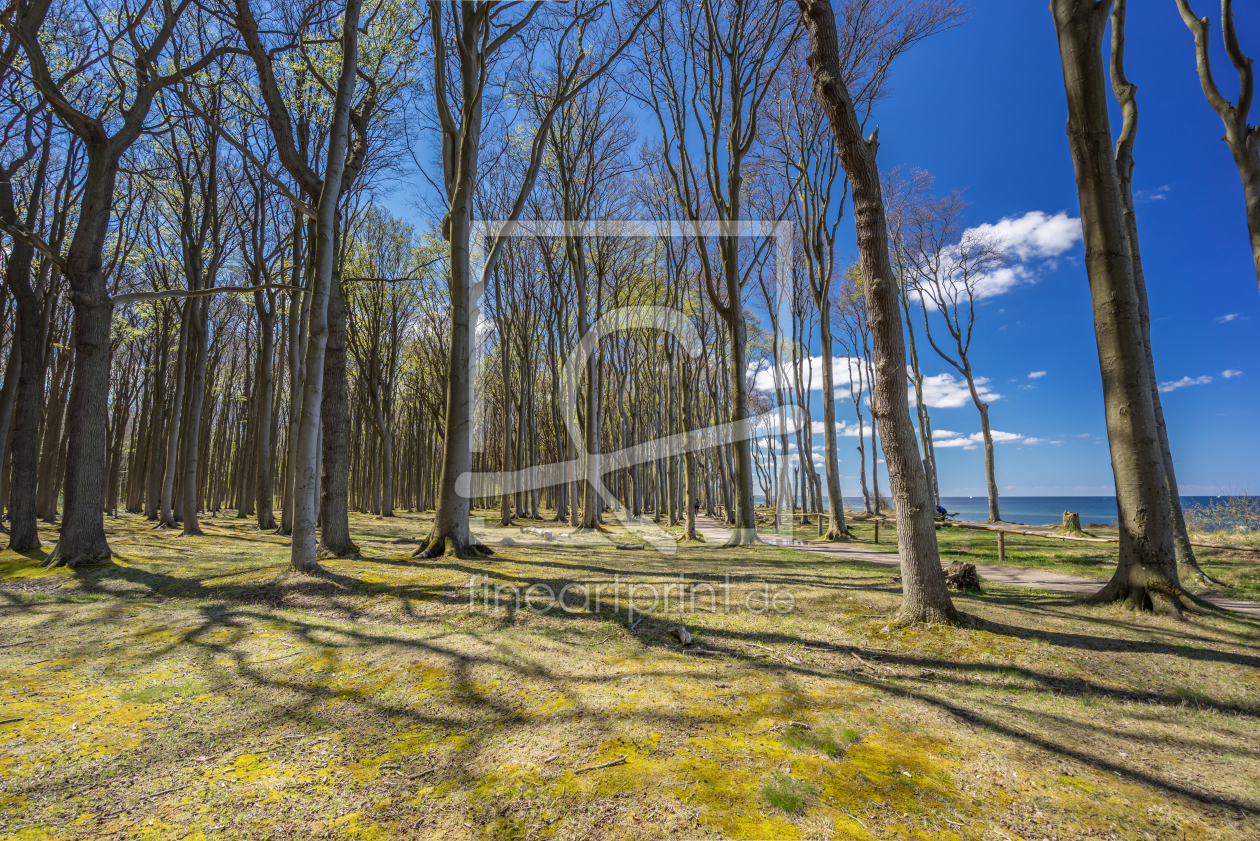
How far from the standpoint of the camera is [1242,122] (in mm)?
6430

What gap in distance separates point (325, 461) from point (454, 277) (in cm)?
377

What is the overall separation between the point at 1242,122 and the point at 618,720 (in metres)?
10.4

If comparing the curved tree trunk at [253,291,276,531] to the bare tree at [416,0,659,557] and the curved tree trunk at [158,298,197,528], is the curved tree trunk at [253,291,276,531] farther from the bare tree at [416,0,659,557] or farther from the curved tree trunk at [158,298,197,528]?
the bare tree at [416,0,659,557]

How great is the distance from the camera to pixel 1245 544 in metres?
9.41

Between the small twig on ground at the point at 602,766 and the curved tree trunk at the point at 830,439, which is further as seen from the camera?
the curved tree trunk at the point at 830,439

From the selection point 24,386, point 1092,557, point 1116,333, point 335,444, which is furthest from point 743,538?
point 24,386

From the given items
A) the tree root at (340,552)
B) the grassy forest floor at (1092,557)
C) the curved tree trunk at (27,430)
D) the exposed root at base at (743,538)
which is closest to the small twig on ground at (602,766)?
the tree root at (340,552)

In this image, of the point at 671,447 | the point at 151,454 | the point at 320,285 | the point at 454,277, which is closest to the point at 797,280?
the point at 671,447

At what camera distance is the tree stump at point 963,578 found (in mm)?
5793

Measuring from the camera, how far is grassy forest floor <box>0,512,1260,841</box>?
1905 mm

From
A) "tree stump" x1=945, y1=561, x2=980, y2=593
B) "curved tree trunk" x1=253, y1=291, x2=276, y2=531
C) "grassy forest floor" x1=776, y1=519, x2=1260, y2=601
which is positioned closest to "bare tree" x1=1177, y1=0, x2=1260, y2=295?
"grassy forest floor" x1=776, y1=519, x2=1260, y2=601

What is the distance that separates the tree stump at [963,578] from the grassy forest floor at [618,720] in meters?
0.44

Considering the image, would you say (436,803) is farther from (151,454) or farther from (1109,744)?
(151,454)

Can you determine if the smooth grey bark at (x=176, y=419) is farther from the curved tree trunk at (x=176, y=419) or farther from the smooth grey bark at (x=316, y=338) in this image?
the smooth grey bark at (x=316, y=338)
